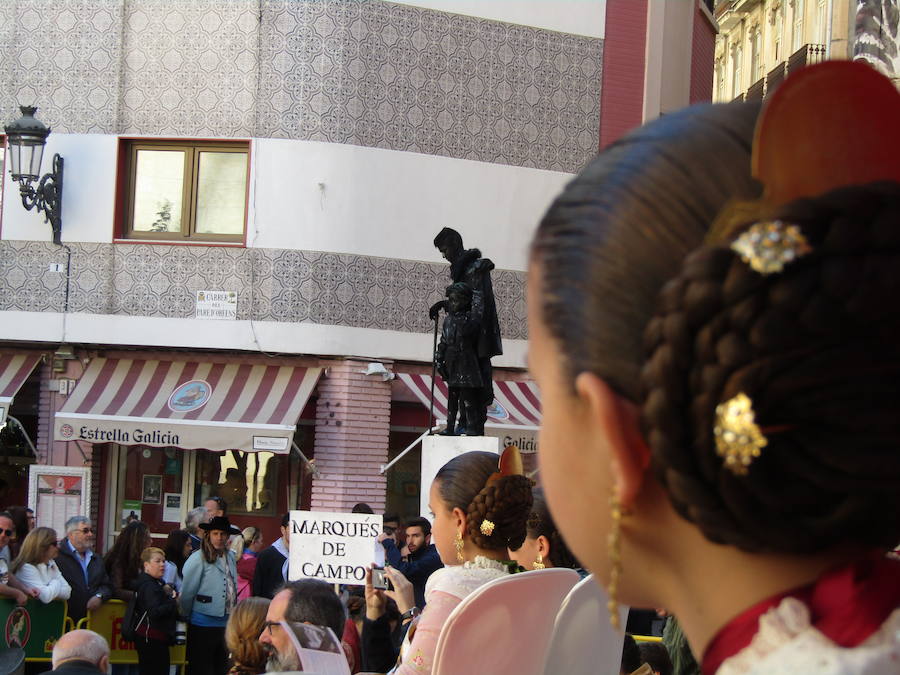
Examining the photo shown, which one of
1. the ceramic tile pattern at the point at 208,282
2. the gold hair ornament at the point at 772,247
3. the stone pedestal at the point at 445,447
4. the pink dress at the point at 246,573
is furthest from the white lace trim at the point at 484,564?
the ceramic tile pattern at the point at 208,282

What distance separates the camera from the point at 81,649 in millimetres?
6301

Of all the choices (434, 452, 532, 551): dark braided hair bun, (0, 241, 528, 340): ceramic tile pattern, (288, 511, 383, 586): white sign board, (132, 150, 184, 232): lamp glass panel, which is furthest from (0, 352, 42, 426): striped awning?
(434, 452, 532, 551): dark braided hair bun

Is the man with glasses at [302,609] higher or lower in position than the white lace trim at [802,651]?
lower

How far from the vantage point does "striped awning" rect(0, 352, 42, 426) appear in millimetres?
16766

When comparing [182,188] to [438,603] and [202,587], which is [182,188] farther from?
[438,603]

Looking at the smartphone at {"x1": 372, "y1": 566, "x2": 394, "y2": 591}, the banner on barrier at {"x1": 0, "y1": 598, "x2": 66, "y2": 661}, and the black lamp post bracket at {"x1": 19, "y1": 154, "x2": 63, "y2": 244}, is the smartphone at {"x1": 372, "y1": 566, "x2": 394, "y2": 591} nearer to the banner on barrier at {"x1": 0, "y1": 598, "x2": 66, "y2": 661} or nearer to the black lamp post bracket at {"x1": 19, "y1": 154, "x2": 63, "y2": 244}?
the banner on barrier at {"x1": 0, "y1": 598, "x2": 66, "y2": 661}

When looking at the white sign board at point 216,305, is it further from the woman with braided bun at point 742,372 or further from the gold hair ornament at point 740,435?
the gold hair ornament at point 740,435

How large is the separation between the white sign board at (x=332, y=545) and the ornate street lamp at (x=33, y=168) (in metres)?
10.3

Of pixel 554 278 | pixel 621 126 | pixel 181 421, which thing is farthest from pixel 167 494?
pixel 554 278

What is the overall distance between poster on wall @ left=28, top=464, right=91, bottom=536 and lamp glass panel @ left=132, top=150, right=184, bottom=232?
3616 mm

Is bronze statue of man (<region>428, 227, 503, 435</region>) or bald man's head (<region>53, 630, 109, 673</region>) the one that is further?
bronze statue of man (<region>428, 227, 503, 435</region>)

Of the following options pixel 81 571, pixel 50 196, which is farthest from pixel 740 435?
pixel 50 196

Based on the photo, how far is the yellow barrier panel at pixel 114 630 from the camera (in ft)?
37.4

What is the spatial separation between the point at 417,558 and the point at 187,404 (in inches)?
275
